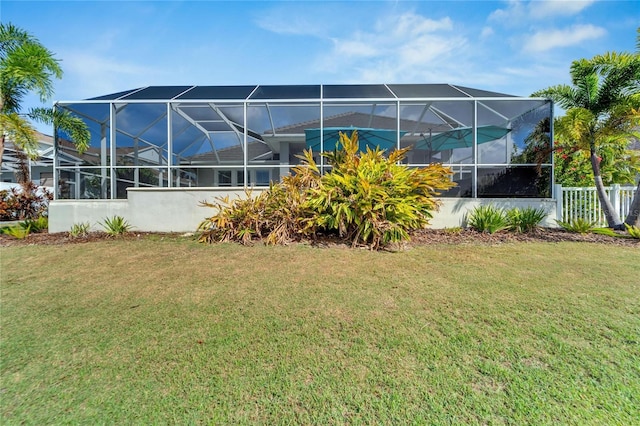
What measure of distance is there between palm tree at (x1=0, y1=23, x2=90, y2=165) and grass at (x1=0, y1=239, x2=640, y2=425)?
4.66 meters

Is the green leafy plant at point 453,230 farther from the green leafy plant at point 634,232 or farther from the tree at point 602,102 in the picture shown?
the tree at point 602,102

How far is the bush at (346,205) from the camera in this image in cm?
537

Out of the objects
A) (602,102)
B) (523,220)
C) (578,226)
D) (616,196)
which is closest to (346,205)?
(523,220)

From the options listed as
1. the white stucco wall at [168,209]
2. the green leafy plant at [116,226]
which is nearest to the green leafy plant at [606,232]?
the white stucco wall at [168,209]

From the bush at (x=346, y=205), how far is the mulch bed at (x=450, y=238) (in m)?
0.57

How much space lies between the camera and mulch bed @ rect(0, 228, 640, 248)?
6.03 meters

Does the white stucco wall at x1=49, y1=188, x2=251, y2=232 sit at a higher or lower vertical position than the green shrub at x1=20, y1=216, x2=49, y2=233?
higher

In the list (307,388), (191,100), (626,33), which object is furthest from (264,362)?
(626,33)

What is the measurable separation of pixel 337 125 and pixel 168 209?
6.17 metres

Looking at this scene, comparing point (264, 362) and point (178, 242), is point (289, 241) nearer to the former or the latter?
point (178, 242)

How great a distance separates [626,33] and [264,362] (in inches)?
464

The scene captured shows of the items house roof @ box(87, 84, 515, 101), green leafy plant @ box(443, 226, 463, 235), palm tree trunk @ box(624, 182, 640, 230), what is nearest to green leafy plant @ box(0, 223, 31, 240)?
house roof @ box(87, 84, 515, 101)

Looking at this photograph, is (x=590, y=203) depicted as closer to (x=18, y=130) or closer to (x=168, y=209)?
(x=168, y=209)

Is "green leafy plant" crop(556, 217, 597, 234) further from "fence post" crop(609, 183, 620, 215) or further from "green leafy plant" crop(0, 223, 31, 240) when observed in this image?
"green leafy plant" crop(0, 223, 31, 240)
